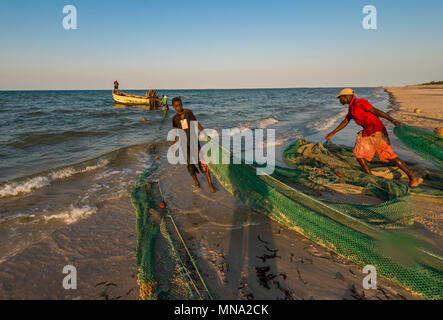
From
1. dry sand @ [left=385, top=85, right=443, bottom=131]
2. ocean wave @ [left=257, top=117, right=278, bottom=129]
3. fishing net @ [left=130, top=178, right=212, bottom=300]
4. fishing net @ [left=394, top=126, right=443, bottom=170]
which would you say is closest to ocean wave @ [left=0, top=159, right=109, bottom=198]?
fishing net @ [left=130, top=178, right=212, bottom=300]

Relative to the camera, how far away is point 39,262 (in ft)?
9.16

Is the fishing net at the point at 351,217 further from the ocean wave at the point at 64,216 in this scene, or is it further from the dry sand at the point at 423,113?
the dry sand at the point at 423,113

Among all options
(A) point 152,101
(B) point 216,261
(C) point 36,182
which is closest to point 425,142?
(B) point 216,261

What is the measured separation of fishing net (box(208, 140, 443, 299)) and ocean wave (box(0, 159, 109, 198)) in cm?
432

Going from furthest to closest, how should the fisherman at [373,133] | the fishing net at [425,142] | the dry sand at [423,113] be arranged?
1. the dry sand at [423,113]
2. the fisherman at [373,133]
3. the fishing net at [425,142]

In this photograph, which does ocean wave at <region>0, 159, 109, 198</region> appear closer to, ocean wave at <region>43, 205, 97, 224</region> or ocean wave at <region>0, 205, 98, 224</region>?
ocean wave at <region>0, 205, 98, 224</region>

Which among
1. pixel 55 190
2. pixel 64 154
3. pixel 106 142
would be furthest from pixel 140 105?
pixel 55 190

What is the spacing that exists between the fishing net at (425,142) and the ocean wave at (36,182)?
298 inches

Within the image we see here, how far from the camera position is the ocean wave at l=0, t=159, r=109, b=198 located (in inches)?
191

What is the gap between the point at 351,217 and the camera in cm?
241

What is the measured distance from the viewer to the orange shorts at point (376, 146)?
392 centimetres

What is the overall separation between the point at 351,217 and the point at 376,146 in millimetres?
2294

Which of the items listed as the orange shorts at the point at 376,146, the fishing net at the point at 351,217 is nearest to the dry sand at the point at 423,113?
the orange shorts at the point at 376,146
